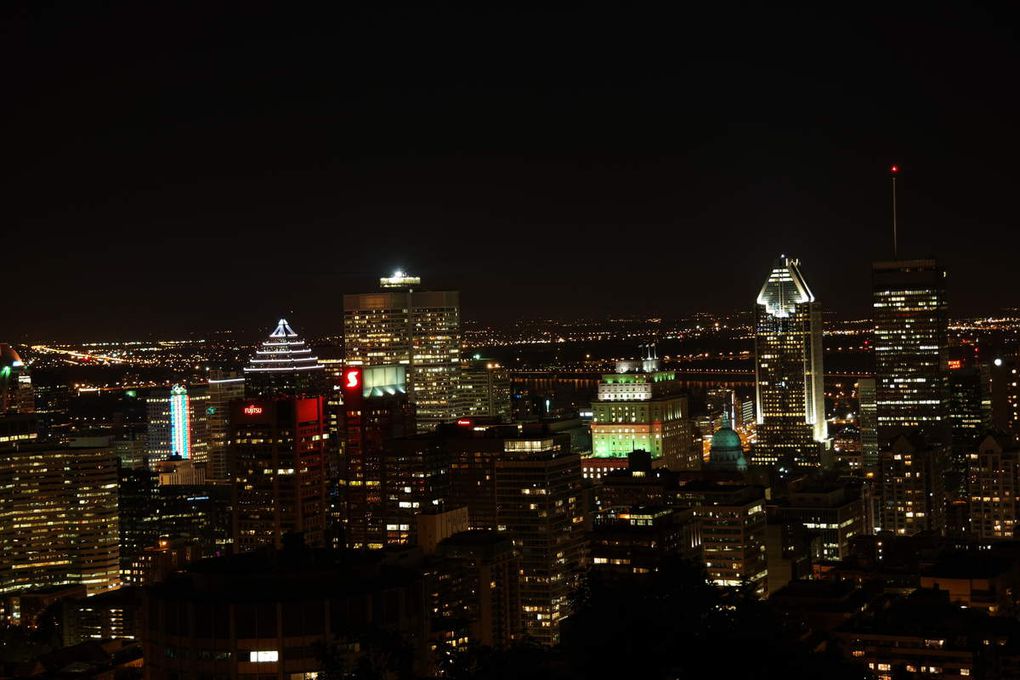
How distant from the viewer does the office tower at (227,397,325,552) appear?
57.0 m

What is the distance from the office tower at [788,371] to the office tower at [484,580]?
38.8m

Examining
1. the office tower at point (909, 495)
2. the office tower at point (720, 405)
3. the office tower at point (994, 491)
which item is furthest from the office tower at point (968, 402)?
the office tower at point (720, 405)

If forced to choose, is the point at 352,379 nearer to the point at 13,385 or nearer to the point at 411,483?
the point at 411,483

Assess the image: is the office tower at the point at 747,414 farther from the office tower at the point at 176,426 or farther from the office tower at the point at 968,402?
the office tower at the point at 176,426

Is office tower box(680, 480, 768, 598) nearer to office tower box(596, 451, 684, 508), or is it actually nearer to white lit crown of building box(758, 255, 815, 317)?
office tower box(596, 451, 684, 508)

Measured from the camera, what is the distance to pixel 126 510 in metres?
68.9

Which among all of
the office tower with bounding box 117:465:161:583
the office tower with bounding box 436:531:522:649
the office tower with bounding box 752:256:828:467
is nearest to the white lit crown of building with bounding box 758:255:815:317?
the office tower with bounding box 752:256:828:467

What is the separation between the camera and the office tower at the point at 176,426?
3720 inches

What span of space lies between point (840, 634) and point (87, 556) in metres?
34.2

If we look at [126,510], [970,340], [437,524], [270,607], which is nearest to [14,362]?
[126,510]

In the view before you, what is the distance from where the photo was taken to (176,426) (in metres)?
95.1

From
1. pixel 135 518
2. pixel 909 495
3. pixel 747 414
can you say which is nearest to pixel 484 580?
pixel 135 518

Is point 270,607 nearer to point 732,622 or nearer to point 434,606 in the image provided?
point 732,622

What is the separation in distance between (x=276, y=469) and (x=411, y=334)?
29.7 m
